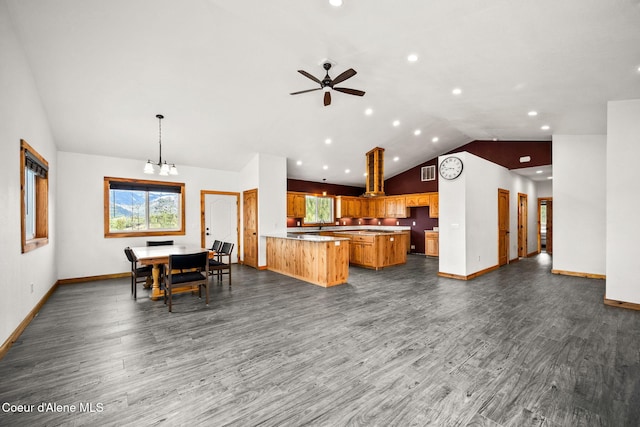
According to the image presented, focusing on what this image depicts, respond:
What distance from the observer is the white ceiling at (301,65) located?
115 inches

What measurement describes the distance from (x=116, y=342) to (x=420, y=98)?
578 centimetres

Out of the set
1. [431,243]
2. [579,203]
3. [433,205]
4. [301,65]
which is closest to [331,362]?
[301,65]

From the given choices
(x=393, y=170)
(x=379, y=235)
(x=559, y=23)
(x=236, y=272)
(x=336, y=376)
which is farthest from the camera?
(x=393, y=170)

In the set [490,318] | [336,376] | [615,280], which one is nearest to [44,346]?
[336,376]

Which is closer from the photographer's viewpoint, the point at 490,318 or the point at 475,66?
the point at 490,318

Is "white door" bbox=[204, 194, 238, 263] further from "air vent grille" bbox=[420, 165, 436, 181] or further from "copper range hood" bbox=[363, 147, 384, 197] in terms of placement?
"air vent grille" bbox=[420, 165, 436, 181]

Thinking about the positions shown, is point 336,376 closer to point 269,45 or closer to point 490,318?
point 490,318

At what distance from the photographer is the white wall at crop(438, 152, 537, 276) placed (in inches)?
234

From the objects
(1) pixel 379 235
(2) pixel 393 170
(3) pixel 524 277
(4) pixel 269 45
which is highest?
(4) pixel 269 45

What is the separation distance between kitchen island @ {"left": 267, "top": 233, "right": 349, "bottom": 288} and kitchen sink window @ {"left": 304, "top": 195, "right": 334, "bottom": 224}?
133 inches

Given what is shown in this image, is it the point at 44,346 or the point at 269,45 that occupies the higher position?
the point at 269,45

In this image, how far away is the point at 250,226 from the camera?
7.45 m

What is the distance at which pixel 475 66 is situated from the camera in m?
3.87

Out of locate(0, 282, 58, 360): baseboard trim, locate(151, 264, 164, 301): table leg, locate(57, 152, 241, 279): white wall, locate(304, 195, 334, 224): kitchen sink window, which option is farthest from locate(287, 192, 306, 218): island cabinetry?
locate(0, 282, 58, 360): baseboard trim
